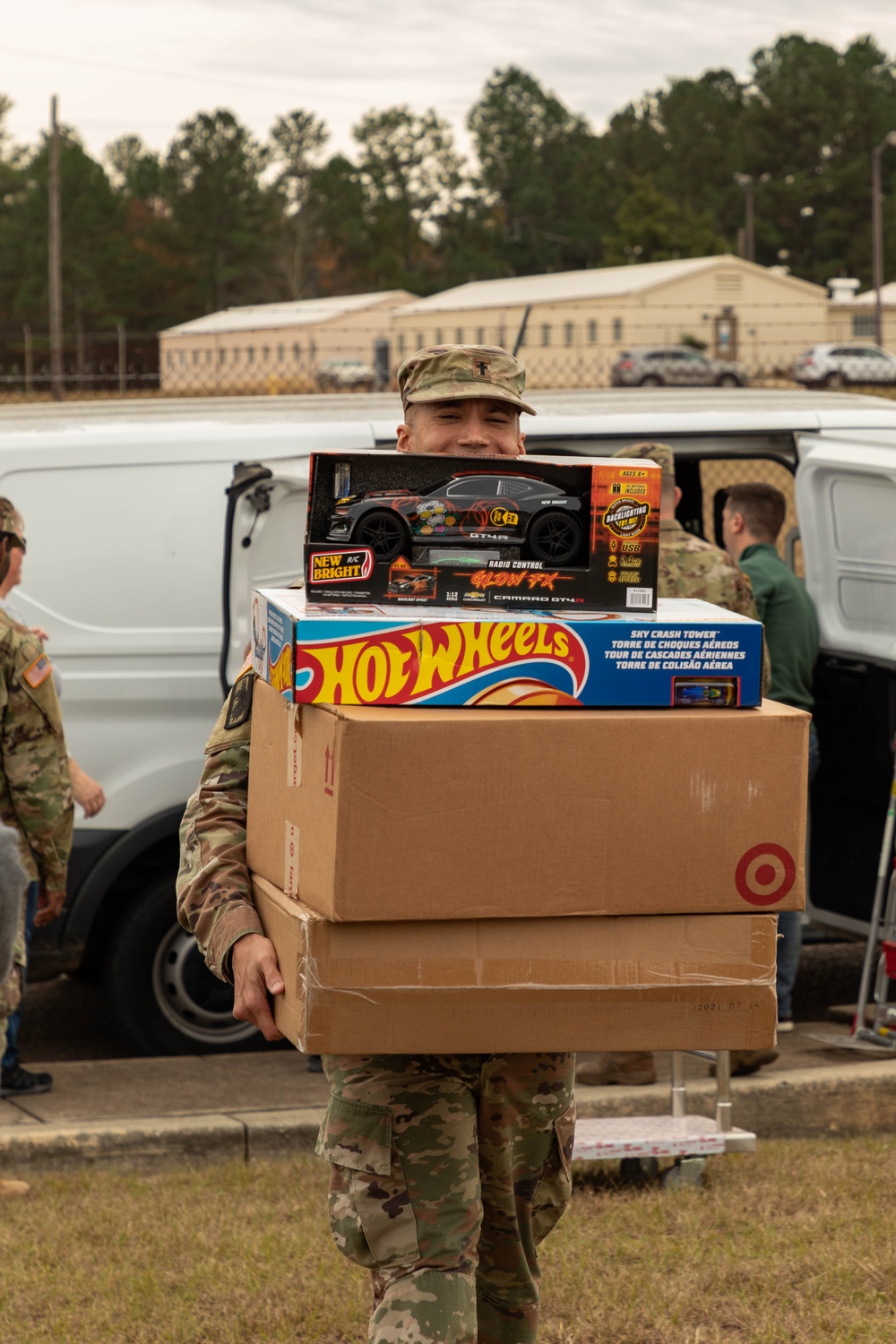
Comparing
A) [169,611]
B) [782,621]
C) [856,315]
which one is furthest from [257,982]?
[856,315]

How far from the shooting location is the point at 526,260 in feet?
340

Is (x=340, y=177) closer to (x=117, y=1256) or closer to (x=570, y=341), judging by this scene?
(x=570, y=341)

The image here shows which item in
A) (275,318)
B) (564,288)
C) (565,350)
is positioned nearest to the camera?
(275,318)

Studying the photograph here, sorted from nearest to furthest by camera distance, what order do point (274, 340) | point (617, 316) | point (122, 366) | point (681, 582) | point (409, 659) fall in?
point (409, 659) → point (681, 582) → point (122, 366) → point (274, 340) → point (617, 316)

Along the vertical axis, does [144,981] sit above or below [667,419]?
below

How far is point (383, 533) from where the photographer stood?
2428 mm

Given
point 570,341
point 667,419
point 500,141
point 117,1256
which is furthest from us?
point 500,141

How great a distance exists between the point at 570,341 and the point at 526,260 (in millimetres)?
52861

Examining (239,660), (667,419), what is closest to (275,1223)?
(239,660)

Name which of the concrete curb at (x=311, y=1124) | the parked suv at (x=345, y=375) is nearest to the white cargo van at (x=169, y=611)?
the concrete curb at (x=311, y=1124)

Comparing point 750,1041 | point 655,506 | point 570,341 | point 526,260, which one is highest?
point 526,260

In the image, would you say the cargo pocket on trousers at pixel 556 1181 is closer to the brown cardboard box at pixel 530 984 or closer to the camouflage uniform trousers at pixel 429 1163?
the camouflage uniform trousers at pixel 429 1163

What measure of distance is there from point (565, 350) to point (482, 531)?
166 ft

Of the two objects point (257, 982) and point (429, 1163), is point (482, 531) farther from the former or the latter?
point (429, 1163)
